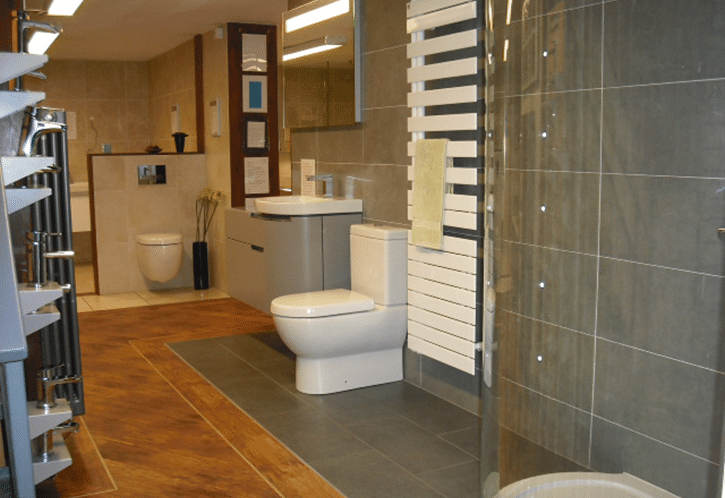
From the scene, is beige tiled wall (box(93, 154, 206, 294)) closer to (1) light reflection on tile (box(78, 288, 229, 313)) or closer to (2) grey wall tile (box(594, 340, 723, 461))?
(1) light reflection on tile (box(78, 288, 229, 313))

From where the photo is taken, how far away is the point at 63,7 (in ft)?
16.0

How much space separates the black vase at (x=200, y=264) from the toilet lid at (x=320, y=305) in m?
2.90

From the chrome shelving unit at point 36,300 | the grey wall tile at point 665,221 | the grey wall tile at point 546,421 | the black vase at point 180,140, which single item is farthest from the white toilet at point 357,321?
the black vase at point 180,140

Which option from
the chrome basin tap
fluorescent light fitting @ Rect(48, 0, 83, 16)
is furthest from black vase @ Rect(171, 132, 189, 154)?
the chrome basin tap

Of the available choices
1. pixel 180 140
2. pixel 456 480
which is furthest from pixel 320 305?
pixel 180 140

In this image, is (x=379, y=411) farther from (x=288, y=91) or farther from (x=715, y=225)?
(x=715, y=225)

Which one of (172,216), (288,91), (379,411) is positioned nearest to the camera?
(379,411)

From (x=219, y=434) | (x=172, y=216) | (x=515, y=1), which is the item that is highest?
(x=515, y=1)

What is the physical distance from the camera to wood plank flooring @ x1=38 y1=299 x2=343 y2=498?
250cm

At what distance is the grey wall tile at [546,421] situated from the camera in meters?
0.89

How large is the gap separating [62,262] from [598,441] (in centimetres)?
223

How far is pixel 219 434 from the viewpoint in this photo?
2.99 metres

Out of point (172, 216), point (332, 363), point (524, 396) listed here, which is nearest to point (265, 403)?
point (332, 363)

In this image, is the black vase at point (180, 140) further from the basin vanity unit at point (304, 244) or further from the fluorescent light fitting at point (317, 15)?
the basin vanity unit at point (304, 244)
